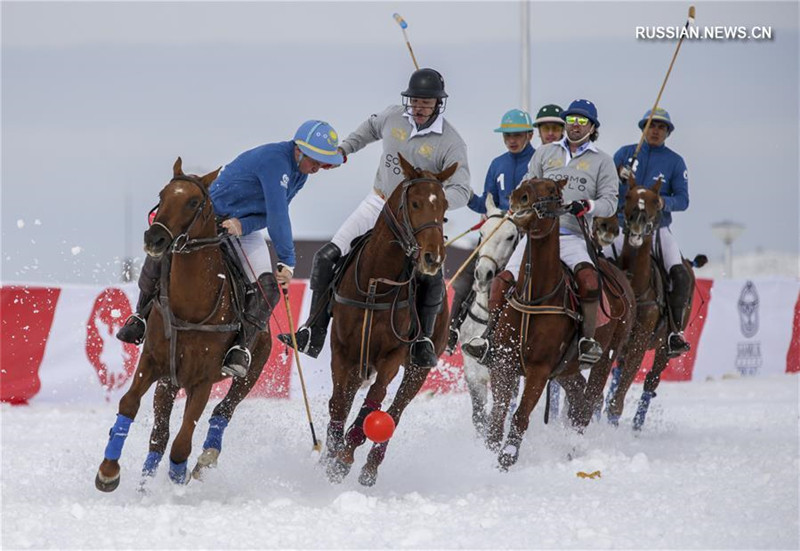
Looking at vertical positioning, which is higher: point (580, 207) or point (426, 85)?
point (426, 85)

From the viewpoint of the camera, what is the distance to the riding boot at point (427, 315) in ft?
29.7

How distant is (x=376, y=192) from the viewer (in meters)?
9.46

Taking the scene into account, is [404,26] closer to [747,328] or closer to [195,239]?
[195,239]

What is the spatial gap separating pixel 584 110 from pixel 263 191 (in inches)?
141

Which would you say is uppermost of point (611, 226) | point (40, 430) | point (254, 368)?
point (611, 226)

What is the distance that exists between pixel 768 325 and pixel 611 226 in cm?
974

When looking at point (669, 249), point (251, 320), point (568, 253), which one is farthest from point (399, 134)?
point (669, 249)

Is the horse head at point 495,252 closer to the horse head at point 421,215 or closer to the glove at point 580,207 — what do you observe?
the glove at point 580,207

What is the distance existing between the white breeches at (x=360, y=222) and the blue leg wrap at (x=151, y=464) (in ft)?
6.69

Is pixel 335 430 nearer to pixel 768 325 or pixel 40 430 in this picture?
pixel 40 430

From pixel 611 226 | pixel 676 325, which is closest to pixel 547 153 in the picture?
pixel 611 226

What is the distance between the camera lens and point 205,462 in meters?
8.59

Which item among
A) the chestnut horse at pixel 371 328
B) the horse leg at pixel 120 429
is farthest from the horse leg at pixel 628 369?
the horse leg at pixel 120 429

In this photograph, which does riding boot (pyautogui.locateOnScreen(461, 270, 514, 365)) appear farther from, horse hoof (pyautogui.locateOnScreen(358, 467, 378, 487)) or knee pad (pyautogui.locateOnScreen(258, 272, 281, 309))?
knee pad (pyautogui.locateOnScreen(258, 272, 281, 309))
